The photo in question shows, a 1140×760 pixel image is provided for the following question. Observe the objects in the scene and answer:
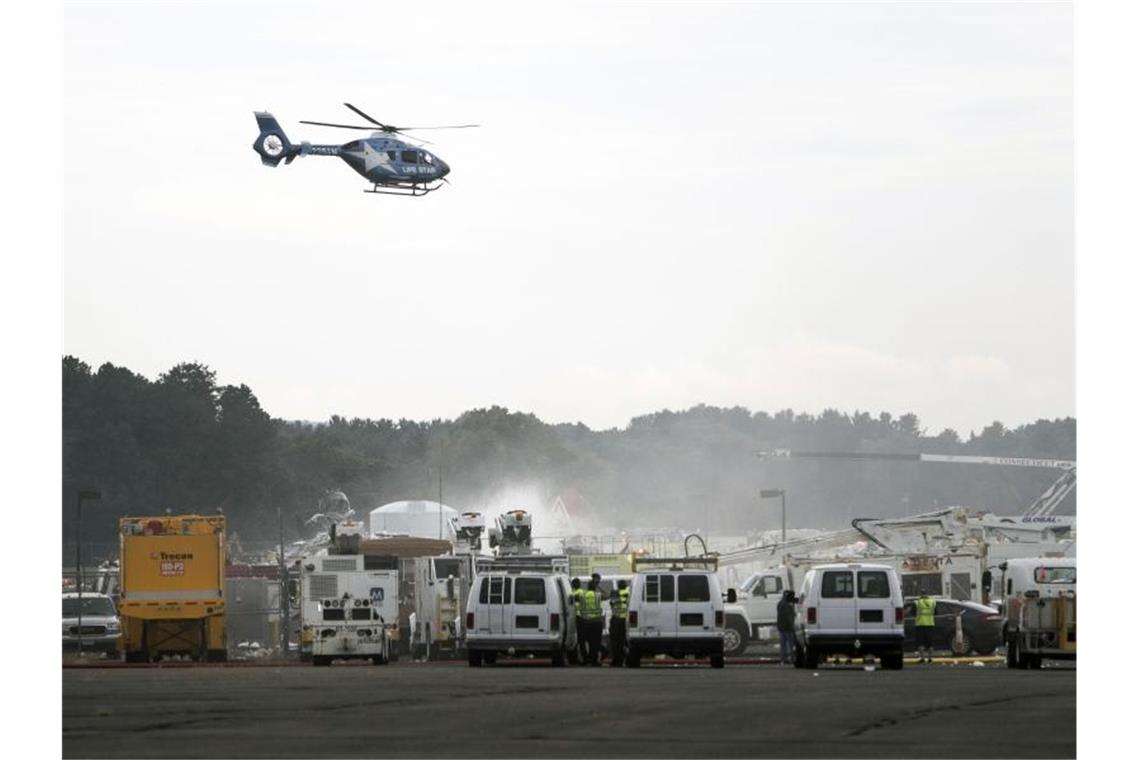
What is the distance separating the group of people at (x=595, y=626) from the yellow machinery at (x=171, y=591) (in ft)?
26.5

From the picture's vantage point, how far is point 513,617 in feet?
148

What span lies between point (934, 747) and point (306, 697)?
11.0m

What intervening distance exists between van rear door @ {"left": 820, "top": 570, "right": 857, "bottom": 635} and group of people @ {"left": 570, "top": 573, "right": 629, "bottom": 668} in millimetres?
4819

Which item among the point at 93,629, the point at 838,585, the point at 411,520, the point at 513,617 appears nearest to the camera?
the point at 838,585

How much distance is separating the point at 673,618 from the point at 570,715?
1630 centimetres

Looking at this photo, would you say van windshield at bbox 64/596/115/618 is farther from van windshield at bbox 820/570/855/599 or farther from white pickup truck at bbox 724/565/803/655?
van windshield at bbox 820/570/855/599

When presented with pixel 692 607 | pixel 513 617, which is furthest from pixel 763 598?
pixel 513 617

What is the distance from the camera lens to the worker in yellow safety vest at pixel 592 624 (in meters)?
46.9

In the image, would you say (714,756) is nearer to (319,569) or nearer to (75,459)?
(319,569)

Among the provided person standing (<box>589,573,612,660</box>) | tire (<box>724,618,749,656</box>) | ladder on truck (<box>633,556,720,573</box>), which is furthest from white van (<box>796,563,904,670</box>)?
tire (<box>724,618,749,656</box>)

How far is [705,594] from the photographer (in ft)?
147

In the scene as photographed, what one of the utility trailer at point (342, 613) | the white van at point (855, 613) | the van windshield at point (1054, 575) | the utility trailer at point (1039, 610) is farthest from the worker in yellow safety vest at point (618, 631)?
the van windshield at point (1054, 575)

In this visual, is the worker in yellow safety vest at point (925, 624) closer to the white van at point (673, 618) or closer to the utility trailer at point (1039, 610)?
the utility trailer at point (1039, 610)

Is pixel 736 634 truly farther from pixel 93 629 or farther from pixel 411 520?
pixel 411 520
